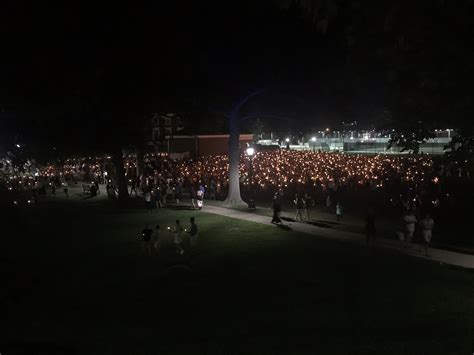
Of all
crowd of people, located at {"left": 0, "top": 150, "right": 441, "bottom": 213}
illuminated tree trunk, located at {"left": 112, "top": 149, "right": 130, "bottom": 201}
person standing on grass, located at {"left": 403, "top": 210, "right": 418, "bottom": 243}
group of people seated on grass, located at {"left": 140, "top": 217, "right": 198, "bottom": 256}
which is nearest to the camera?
person standing on grass, located at {"left": 403, "top": 210, "right": 418, "bottom": 243}

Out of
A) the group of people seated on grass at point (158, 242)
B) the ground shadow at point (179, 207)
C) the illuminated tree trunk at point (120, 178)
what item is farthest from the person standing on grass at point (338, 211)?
the illuminated tree trunk at point (120, 178)

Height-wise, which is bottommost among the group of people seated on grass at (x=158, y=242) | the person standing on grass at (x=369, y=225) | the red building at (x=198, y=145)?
the group of people seated on grass at (x=158, y=242)

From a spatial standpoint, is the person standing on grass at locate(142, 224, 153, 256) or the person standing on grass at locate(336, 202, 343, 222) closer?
the person standing on grass at locate(142, 224, 153, 256)

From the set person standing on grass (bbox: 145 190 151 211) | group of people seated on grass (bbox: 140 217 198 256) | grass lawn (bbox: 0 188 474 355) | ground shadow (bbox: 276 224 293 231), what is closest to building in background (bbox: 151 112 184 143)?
person standing on grass (bbox: 145 190 151 211)

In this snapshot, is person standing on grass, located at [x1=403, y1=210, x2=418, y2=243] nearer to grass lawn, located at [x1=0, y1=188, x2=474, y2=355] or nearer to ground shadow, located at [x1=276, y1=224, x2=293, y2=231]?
grass lawn, located at [x1=0, y1=188, x2=474, y2=355]

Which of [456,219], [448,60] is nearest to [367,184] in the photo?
[456,219]

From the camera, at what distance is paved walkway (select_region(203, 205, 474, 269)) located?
1448cm

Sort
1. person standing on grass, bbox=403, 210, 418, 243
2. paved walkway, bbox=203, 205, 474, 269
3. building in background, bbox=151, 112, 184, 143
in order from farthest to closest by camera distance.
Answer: building in background, bbox=151, 112, 184, 143, person standing on grass, bbox=403, 210, 418, 243, paved walkway, bbox=203, 205, 474, 269

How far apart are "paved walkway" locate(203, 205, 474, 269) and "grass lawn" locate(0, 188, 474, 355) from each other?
0.70 m

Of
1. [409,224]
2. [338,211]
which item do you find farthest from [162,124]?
[409,224]

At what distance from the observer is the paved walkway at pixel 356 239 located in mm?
14484

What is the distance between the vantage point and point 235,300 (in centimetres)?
1184

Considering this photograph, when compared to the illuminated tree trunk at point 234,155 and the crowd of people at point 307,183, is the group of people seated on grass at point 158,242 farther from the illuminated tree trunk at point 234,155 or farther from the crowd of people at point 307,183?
the illuminated tree trunk at point 234,155

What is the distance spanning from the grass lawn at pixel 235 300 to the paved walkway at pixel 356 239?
704 millimetres
